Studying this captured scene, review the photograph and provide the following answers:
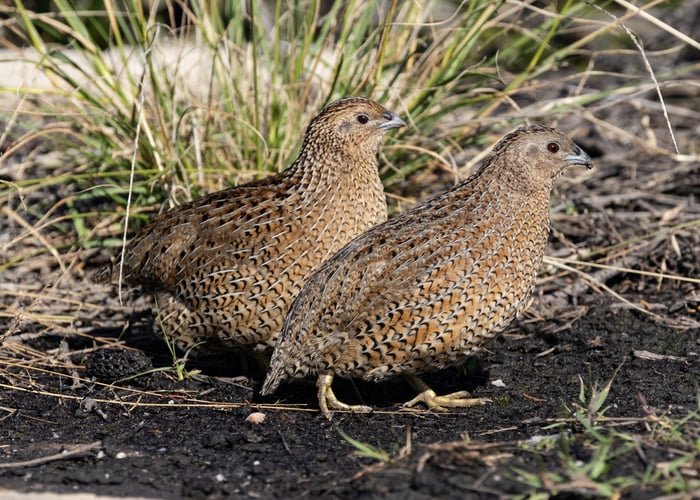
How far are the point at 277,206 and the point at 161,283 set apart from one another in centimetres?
76

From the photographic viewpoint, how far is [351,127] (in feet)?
16.7

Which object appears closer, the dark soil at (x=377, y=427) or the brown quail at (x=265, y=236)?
the dark soil at (x=377, y=427)

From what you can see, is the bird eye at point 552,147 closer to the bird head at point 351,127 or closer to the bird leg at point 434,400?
the bird head at point 351,127

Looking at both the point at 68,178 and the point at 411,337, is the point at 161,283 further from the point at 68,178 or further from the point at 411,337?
the point at 411,337

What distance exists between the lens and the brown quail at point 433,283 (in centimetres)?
429

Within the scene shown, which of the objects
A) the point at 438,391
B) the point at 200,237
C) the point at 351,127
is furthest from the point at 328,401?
the point at 351,127

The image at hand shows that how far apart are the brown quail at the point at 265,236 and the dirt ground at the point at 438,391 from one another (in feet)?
1.26

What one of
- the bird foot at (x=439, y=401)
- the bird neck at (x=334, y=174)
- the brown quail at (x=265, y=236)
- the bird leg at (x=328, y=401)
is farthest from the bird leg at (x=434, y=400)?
the bird neck at (x=334, y=174)

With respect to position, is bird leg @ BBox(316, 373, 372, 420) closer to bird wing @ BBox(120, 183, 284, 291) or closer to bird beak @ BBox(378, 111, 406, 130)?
bird wing @ BBox(120, 183, 284, 291)

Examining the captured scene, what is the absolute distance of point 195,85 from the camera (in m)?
7.66

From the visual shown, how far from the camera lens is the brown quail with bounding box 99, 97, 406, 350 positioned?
4.84 m

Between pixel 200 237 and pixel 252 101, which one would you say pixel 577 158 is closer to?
pixel 200 237

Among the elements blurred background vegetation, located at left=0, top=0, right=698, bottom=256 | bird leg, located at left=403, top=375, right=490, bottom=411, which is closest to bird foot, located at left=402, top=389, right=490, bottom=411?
bird leg, located at left=403, top=375, right=490, bottom=411

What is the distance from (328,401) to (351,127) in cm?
140
